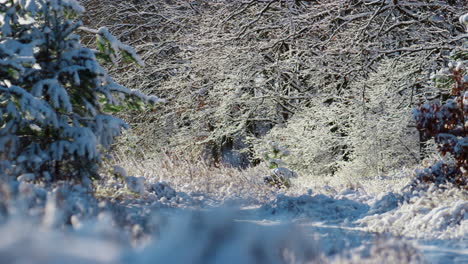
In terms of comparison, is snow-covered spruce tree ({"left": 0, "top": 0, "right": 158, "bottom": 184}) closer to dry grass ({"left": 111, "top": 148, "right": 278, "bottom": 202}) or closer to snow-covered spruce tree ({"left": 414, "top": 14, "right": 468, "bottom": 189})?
dry grass ({"left": 111, "top": 148, "right": 278, "bottom": 202})

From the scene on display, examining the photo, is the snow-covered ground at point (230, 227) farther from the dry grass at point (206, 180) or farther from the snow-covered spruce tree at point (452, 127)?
the snow-covered spruce tree at point (452, 127)

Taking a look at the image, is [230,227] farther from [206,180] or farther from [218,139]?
[218,139]

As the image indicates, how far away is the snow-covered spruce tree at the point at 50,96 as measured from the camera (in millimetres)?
4820

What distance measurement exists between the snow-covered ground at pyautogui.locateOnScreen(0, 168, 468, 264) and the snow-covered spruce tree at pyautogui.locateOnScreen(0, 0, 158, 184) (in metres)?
0.60

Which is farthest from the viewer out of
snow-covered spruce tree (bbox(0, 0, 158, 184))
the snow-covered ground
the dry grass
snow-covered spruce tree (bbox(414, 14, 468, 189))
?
the dry grass

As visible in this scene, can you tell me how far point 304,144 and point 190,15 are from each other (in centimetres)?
618

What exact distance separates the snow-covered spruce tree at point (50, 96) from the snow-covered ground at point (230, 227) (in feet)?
1.98

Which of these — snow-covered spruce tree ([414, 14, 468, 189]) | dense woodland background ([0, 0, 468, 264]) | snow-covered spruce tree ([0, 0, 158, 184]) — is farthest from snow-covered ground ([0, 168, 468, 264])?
snow-covered spruce tree ([0, 0, 158, 184])

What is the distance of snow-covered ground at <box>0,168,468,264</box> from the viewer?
1529 mm

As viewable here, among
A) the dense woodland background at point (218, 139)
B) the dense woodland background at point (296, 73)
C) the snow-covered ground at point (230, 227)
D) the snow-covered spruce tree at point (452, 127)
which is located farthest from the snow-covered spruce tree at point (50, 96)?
the dense woodland background at point (296, 73)

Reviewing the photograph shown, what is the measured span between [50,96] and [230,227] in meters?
3.37

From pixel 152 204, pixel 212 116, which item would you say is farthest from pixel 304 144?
pixel 152 204

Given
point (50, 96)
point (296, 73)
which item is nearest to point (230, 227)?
point (50, 96)

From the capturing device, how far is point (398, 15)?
41.8 ft
